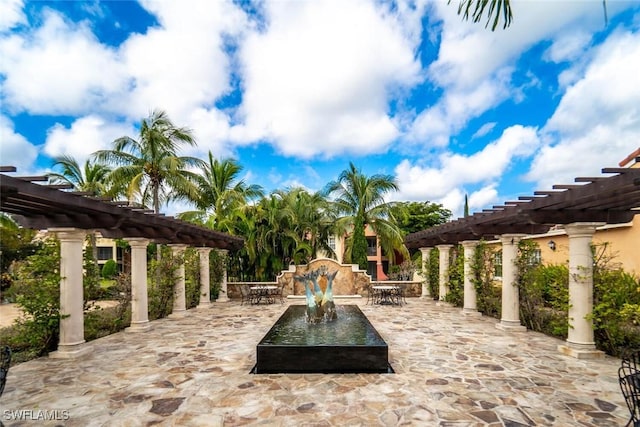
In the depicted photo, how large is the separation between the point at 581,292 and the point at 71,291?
11189mm

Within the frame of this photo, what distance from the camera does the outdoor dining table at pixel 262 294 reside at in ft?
50.4

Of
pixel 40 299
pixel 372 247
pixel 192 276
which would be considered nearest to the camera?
pixel 40 299

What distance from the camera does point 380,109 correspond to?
15.5 meters

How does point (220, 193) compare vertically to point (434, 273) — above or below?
above

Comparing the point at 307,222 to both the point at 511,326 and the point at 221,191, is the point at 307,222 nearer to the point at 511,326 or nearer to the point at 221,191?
the point at 221,191

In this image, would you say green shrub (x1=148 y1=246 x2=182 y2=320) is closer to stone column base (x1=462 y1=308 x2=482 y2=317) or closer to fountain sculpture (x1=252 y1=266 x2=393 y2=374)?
fountain sculpture (x1=252 y1=266 x2=393 y2=374)

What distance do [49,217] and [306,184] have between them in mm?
16034

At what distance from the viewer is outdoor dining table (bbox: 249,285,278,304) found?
1538 cm

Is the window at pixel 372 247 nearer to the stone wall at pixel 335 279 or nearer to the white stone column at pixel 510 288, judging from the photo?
the stone wall at pixel 335 279

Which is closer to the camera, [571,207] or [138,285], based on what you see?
[571,207]

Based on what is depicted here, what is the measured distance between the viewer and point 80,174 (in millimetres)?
19562

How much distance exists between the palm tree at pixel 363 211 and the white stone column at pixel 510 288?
908 centimetres

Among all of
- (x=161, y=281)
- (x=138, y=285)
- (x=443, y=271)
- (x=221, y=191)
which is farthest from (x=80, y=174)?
(x=443, y=271)

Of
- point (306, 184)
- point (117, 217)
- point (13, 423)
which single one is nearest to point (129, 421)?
point (13, 423)
